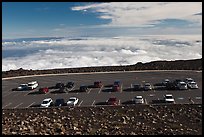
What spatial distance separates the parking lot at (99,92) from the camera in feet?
119

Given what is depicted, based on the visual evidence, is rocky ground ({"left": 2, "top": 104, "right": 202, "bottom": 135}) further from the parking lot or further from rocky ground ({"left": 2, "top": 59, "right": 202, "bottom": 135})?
the parking lot

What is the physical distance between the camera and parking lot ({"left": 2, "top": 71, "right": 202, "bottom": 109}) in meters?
36.2

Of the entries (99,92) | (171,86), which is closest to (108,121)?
(99,92)

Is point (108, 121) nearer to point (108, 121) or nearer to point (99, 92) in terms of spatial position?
point (108, 121)

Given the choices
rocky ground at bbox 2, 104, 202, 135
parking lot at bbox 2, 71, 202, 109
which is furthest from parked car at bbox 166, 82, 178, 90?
rocky ground at bbox 2, 104, 202, 135

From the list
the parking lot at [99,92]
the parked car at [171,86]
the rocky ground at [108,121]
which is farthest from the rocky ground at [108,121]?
the parked car at [171,86]

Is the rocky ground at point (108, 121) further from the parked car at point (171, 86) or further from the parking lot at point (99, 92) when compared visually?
the parked car at point (171, 86)

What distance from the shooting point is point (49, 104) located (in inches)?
1363

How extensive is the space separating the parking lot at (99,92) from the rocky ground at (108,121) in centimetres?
621

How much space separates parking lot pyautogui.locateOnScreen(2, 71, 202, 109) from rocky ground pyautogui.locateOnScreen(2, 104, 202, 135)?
6.21 m

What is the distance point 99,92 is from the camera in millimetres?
41750

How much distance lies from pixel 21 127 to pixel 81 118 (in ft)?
19.9

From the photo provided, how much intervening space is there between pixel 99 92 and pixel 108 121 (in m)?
17.1

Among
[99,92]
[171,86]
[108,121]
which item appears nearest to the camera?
[108,121]
